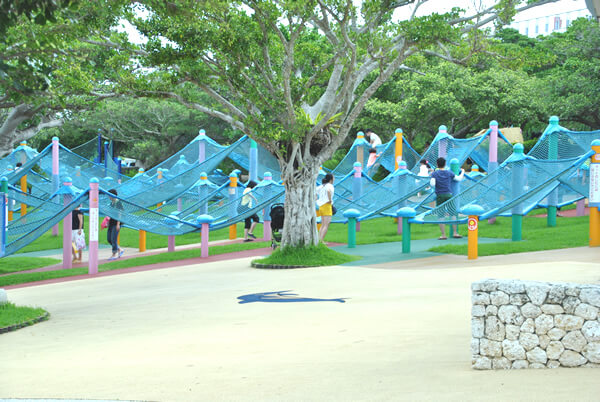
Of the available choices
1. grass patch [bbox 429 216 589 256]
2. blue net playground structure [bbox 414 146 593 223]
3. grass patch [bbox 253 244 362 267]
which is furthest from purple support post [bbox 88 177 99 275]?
grass patch [bbox 429 216 589 256]

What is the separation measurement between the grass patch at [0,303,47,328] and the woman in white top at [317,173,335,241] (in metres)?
5.95

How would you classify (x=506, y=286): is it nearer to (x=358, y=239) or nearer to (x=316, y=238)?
(x=316, y=238)

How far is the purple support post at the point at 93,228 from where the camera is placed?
38.3ft

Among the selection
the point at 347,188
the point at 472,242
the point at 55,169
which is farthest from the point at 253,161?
the point at 472,242

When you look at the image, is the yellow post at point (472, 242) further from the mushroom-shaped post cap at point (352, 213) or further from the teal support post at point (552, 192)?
the teal support post at point (552, 192)

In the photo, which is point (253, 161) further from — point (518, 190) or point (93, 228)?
point (518, 190)

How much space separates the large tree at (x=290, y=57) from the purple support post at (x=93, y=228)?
225 cm

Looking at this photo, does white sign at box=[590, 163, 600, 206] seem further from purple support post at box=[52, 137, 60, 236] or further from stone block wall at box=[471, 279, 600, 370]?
purple support post at box=[52, 137, 60, 236]

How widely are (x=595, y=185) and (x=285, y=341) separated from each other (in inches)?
266

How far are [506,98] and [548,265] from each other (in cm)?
1846

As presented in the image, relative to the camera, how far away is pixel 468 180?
12930 millimetres

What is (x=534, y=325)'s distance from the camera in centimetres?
418

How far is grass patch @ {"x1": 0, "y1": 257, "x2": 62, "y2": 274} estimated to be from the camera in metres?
13.2

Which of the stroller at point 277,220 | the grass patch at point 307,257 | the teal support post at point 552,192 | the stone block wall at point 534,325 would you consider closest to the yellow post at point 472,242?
the grass patch at point 307,257
